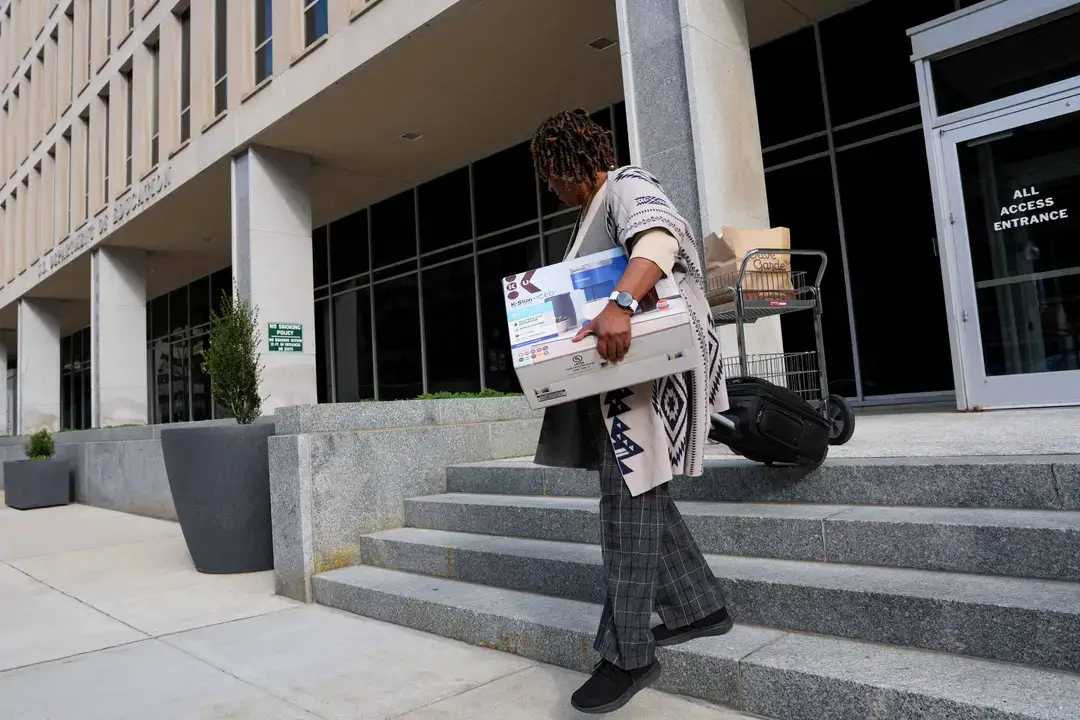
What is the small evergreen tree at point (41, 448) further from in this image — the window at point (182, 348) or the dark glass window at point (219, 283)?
the dark glass window at point (219, 283)

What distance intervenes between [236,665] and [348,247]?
1441cm

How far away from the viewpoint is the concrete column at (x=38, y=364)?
75.9 ft

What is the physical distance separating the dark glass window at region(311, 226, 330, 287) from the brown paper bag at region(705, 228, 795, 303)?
566 inches

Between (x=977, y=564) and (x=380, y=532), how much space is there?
3.66m

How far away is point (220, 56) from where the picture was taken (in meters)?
13.8

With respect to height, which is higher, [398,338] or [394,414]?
[398,338]

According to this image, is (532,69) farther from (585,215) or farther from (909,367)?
(585,215)

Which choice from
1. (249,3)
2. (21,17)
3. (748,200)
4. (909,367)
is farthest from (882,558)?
(21,17)

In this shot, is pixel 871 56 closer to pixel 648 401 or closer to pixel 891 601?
pixel 891 601

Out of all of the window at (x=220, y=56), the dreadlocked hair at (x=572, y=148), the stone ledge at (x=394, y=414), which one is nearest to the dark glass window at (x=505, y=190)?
the window at (x=220, y=56)

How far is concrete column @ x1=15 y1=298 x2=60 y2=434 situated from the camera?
75.9 feet

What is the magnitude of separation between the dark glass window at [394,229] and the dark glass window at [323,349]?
251cm

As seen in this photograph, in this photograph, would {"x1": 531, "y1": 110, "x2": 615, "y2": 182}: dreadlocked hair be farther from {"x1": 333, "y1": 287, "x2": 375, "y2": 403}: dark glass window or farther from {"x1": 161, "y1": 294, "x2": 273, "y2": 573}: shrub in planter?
{"x1": 333, "y1": 287, "x2": 375, "y2": 403}: dark glass window

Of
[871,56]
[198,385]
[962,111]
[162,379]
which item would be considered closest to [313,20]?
[871,56]
